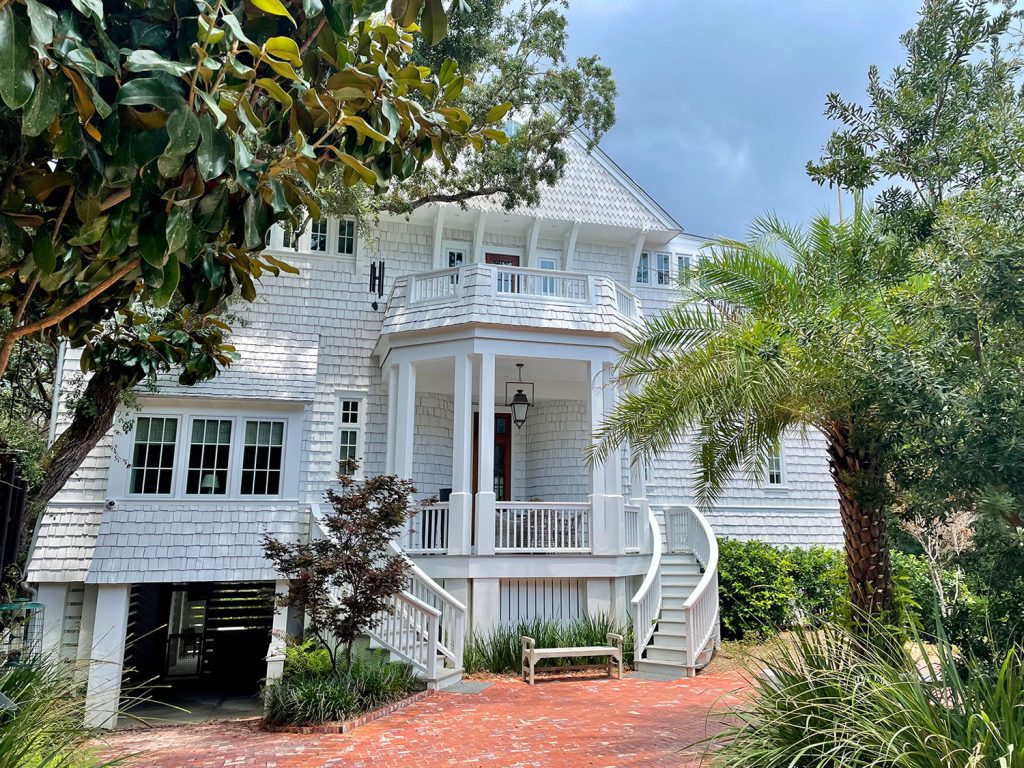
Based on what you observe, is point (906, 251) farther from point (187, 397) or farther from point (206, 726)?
point (187, 397)

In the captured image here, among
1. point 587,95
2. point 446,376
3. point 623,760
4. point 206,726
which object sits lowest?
point 206,726

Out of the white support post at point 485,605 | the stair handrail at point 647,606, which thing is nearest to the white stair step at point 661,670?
the stair handrail at point 647,606

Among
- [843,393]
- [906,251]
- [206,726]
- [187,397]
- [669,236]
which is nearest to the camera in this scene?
[906,251]

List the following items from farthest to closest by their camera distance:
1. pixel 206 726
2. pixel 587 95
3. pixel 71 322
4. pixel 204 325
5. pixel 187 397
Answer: pixel 587 95, pixel 187 397, pixel 206 726, pixel 204 325, pixel 71 322

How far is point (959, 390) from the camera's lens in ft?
13.9

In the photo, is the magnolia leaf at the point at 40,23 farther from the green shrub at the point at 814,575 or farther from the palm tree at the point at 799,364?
the green shrub at the point at 814,575

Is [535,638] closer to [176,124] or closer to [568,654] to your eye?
[568,654]

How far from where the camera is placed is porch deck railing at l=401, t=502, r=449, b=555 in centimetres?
1132

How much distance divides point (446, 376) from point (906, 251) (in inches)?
375

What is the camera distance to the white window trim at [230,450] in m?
11.3

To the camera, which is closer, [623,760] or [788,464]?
[623,760]

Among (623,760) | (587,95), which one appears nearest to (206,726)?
(623,760)

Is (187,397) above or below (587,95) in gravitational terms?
below

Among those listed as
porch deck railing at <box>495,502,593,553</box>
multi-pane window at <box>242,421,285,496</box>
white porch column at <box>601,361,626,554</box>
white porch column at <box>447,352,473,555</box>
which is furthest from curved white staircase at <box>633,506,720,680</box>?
multi-pane window at <box>242,421,285,496</box>
